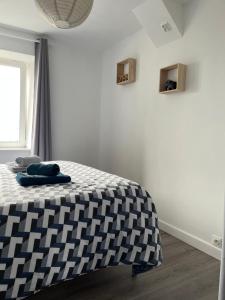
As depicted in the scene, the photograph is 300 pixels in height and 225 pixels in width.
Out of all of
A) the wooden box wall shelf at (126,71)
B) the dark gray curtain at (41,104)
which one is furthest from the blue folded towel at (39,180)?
the wooden box wall shelf at (126,71)

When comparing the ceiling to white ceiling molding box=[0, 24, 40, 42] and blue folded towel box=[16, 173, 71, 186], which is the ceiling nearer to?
white ceiling molding box=[0, 24, 40, 42]

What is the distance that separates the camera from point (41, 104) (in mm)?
3438

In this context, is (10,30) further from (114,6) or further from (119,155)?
(119,155)

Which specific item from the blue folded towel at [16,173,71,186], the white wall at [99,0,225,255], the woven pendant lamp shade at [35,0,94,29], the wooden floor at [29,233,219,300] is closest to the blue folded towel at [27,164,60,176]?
the blue folded towel at [16,173,71,186]

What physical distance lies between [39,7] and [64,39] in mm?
2166

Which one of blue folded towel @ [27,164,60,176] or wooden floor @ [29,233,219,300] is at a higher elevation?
blue folded towel @ [27,164,60,176]

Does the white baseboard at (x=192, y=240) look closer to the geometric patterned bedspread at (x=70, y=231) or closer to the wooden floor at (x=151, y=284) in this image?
the wooden floor at (x=151, y=284)

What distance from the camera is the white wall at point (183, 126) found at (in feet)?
7.71

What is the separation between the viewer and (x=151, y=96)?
10.2 feet

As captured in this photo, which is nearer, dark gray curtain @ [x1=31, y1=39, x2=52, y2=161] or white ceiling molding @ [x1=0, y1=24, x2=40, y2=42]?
white ceiling molding @ [x1=0, y1=24, x2=40, y2=42]

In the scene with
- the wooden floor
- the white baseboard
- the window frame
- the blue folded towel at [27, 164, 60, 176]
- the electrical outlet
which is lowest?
the wooden floor

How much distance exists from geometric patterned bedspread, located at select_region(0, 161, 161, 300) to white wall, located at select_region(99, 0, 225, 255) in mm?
835

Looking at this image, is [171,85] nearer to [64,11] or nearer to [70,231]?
[64,11]

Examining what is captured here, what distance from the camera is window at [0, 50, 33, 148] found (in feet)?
11.7
